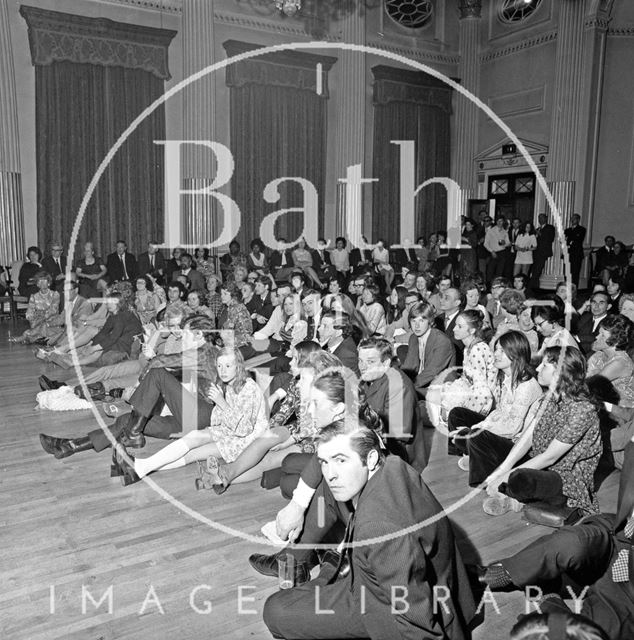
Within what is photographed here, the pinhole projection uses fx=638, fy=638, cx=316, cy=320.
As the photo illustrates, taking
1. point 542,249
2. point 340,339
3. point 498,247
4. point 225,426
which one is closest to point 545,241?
point 542,249

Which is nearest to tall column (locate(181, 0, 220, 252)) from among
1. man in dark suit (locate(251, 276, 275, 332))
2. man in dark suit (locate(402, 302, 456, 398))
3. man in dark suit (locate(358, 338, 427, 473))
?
man in dark suit (locate(251, 276, 275, 332))

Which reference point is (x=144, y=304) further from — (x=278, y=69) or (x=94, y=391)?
(x=278, y=69)

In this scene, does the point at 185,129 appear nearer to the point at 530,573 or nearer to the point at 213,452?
the point at 213,452

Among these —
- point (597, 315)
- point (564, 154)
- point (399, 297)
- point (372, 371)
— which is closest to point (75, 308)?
point (399, 297)

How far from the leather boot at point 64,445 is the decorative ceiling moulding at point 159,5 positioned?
30.6 ft

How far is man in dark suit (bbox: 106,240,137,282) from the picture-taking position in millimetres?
10758

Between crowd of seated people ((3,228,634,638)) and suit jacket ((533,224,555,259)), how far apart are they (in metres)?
4.91

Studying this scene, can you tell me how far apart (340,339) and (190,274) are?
553 cm

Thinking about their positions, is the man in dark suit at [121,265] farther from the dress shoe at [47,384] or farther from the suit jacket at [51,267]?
the dress shoe at [47,384]

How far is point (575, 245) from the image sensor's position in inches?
456

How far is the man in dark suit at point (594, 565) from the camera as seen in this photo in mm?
2074

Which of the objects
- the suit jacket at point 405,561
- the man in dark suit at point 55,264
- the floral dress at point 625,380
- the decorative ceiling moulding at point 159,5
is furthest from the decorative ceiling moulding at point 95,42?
the suit jacket at point 405,561

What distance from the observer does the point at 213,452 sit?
3863 millimetres

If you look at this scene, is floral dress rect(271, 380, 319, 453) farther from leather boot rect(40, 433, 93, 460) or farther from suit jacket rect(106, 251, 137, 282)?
suit jacket rect(106, 251, 137, 282)
